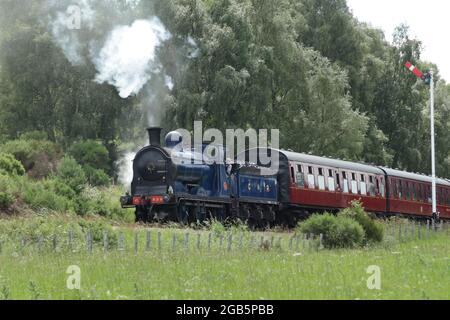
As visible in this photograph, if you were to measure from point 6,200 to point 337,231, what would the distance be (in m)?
9.76

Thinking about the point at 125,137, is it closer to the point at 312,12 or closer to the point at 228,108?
the point at 228,108

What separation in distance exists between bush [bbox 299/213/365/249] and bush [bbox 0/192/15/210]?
29.2ft

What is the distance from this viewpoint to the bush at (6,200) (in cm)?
2494

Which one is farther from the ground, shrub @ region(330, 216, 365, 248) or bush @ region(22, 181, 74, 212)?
bush @ region(22, 181, 74, 212)

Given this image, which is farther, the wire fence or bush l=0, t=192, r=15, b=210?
bush l=0, t=192, r=15, b=210

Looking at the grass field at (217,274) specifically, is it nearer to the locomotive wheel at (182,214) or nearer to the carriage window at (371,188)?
the locomotive wheel at (182,214)

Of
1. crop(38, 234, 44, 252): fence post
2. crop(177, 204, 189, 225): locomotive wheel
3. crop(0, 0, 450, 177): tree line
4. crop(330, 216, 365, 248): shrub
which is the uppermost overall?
crop(0, 0, 450, 177): tree line

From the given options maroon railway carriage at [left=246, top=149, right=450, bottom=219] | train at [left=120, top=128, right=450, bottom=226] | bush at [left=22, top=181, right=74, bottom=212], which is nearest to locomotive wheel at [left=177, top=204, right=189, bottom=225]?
train at [left=120, top=128, right=450, bottom=226]

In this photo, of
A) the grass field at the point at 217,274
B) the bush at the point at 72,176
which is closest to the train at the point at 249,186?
the bush at the point at 72,176

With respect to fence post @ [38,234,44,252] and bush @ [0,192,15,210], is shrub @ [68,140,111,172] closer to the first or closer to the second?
bush @ [0,192,15,210]

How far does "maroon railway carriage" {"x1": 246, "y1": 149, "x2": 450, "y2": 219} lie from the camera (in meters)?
30.0

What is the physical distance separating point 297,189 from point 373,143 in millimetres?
25153

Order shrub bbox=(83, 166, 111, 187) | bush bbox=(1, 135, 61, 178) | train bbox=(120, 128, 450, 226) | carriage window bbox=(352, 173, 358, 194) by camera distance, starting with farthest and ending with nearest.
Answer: shrub bbox=(83, 166, 111, 187)
bush bbox=(1, 135, 61, 178)
carriage window bbox=(352, 173, 358, 194)
train bbox=(120, 128, 450, 226)

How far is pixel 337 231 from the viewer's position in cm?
2227
